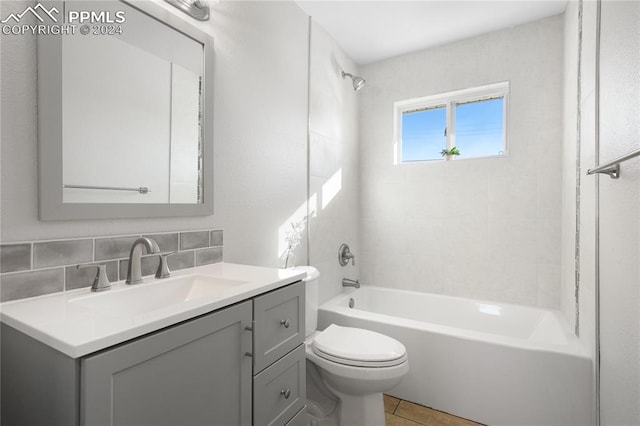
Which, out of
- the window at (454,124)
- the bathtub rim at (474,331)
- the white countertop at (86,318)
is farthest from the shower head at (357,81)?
the white countertop at (86,318)

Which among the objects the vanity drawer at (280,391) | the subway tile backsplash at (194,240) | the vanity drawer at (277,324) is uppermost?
the subway tile backsplash at (194,240)

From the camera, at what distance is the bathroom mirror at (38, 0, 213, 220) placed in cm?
96

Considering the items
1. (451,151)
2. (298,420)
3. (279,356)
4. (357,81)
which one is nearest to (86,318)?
(279,356)

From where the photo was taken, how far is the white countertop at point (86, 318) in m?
0.62

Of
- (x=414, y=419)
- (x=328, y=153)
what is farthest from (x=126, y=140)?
(x=414, y=419)

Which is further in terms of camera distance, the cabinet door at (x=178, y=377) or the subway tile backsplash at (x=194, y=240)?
the subway tile backsplash at (x=194, y=240)

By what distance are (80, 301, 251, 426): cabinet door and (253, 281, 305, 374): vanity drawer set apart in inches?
1.9

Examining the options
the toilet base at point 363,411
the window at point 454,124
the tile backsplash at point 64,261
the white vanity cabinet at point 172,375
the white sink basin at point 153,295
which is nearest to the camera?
the white vanity cabinet at point 172,375

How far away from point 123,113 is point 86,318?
29.7 inches

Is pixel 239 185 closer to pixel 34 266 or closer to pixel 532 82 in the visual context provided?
pixel 34 266

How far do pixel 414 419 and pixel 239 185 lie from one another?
1.70 metres

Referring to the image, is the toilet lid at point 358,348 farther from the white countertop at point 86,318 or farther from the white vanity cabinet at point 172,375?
the white countertop at point 86,318

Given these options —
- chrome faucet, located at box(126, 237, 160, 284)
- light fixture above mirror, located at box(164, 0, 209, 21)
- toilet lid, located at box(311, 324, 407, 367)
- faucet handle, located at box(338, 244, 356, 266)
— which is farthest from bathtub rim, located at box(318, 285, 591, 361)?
light fixture above mirror, located at box(164, 0, 209, 21)

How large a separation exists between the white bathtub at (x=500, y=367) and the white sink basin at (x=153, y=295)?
50.3 inches
